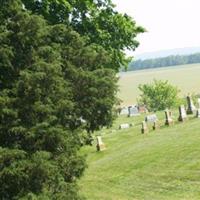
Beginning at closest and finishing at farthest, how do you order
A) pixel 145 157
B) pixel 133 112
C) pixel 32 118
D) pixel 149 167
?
1. pixel 32 118
2. pixel 149 167
3. pixel 145 157
4. pixel 133 112

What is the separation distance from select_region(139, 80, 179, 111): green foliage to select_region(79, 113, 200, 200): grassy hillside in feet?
131

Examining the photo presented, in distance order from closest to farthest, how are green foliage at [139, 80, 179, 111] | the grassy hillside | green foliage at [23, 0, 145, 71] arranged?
the grassy hillside → green foliage at [23, 0, 145, 71] → green foliage at [139, 80, 179, 111]

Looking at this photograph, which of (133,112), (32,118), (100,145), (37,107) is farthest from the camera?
(133,112)

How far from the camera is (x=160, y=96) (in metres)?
68.8

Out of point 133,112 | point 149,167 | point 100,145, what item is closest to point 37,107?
point 149,167

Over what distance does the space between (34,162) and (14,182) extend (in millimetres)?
731

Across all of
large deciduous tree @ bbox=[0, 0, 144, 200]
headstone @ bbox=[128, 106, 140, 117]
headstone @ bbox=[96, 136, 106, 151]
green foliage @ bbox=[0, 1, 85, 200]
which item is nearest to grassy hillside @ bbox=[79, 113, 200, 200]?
headstone @ bbox=[96, 136, 106, 151]

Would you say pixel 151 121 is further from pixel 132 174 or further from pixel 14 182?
pixel 14 182

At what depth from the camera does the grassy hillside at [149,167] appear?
17359mm

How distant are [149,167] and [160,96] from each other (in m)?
48.9

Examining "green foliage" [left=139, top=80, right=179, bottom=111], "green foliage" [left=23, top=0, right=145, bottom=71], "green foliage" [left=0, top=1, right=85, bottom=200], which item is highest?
"green foliage" [left=23, top=0, right=145, bottom=71]

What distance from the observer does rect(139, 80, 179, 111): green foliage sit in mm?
67562

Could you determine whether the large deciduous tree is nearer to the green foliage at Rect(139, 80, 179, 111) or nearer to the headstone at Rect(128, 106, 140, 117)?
the headstone at Rect(128, 106, 140, 117)

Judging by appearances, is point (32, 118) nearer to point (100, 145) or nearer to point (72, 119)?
point (72, 119)
